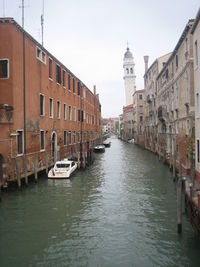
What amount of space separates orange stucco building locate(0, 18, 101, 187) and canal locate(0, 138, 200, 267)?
1.76 m

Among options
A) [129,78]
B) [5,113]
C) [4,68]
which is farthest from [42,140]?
[129,78]

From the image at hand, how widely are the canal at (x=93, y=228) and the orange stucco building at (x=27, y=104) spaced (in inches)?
69.5

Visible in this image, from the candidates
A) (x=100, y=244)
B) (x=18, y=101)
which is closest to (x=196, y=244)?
(x=100, y=244)

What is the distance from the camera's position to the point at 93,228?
313 inches

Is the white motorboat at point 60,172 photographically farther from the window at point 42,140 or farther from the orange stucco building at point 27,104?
the window at point 42,140

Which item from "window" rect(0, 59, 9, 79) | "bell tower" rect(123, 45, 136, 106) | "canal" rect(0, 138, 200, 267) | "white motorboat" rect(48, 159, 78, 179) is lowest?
"canal" rect(0, 138, 200, 267)

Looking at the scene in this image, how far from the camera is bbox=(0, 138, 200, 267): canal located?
6137 millimetres

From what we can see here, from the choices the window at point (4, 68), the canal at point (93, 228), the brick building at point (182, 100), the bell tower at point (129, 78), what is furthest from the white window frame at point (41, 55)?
the bell tower at point (129, 78)

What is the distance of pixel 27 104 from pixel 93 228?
9.00m

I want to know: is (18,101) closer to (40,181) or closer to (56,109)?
(40,181)

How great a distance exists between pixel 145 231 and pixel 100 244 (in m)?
1.61

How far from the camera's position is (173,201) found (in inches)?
428

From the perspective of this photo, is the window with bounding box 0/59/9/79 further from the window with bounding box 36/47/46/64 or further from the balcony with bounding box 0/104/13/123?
the window with bounding box 36/47/46/64

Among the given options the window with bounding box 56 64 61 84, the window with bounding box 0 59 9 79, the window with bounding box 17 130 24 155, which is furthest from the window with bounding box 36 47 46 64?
the window with bounding box 17 130 24 155
